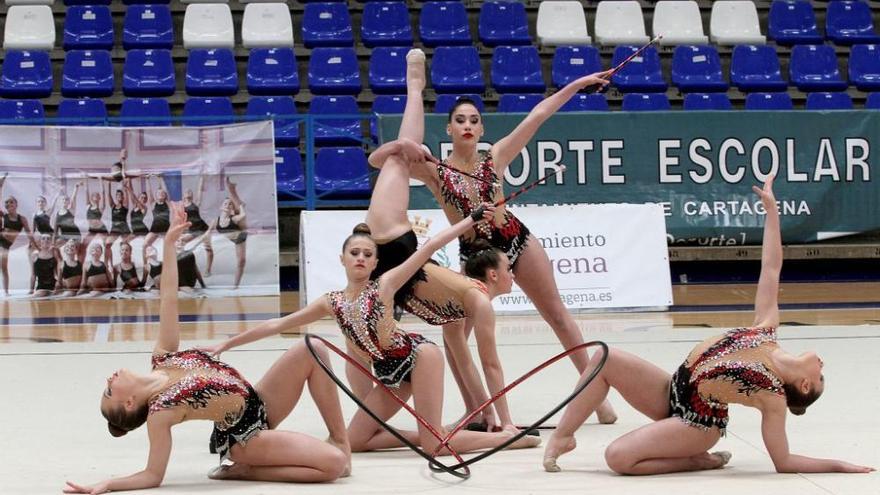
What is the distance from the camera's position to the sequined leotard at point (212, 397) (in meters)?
3.87

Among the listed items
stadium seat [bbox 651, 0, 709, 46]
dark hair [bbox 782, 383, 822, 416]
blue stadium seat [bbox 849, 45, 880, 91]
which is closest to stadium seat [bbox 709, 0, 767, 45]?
stadium seat [bbox 651, 0, 709, 46]

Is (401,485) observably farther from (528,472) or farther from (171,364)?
(171,364)

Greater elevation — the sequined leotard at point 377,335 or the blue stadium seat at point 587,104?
the blue stadium seat at point 587,104

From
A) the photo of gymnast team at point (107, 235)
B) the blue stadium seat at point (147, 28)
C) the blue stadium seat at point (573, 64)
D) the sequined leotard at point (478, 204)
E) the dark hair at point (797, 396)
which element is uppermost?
the blue stadium seat at point (147, 28)

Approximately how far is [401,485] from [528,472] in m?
0.47

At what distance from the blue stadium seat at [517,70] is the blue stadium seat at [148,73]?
3.27 m

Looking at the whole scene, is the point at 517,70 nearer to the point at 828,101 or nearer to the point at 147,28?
the point at 828,101

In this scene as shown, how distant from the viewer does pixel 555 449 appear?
411cm

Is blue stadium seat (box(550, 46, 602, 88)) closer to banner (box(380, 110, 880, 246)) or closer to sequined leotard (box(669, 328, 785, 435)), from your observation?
banner (box(380, 110, 880, 246))

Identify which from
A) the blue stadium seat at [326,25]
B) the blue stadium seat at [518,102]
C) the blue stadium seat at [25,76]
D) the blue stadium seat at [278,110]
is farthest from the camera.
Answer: the blue stadium seat at [326,25]

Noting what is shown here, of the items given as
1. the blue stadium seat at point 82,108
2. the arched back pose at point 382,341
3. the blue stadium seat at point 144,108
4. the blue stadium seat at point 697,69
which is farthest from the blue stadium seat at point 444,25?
the arched back pose at point 382,341

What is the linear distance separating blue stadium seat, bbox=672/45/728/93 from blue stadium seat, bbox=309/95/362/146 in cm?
339

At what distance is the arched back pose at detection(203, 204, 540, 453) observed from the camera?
420 cm

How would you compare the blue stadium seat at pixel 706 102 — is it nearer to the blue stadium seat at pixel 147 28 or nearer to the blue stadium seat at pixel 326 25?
the blue stadium seat at pixel 326 25
